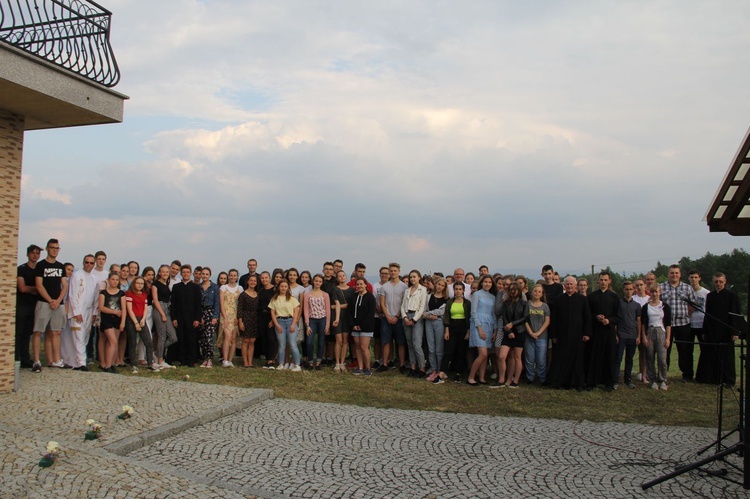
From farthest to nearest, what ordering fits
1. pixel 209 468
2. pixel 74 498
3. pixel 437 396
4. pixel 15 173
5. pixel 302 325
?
pixel 302 325 < pixel 437 396 < pixel 15 173 < pixel 209 468 < pixel 74 498

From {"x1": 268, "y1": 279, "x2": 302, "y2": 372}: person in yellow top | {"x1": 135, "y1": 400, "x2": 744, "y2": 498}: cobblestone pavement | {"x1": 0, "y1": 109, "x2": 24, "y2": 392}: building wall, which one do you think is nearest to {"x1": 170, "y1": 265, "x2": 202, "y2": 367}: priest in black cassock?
{"x1": 268, "y1": 279, "x2": 302, "y2": 372}: person in yellow top

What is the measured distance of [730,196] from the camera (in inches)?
225

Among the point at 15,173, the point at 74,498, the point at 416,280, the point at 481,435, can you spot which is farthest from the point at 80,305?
the point at 481,435

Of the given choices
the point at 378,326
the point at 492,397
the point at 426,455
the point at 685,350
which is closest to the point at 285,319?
the point at 378,326

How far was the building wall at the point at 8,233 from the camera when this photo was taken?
918cm

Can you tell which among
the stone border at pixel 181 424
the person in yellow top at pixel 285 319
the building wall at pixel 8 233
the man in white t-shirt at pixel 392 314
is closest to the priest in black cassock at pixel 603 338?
the man in white t-shirt at pixel 392 314

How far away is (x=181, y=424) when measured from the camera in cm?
750

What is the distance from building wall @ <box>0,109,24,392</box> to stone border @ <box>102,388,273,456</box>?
3323mm

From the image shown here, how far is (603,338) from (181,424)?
7312mm

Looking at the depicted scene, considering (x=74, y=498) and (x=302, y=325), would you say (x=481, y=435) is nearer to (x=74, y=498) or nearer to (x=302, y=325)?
(x=74, y=498)

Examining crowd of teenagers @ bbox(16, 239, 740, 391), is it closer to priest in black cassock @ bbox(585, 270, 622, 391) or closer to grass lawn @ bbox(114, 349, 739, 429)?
priest in black cassock @ bbox(585, 270, 622, 391)

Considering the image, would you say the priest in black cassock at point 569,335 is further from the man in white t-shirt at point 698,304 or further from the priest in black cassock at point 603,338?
the man in white t-shirt at point 698,304

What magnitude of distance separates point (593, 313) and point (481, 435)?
4640mm

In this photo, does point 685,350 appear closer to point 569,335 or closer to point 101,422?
point 569,335
